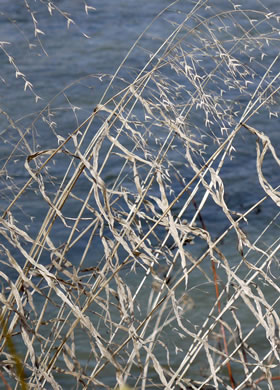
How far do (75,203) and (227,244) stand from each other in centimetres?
86

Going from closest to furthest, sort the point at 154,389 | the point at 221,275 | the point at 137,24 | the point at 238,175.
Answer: the point at 154,389 → the point at 221,275 → the point at 238,175 → the point at 137,24

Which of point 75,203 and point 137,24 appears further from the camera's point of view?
point 137,24

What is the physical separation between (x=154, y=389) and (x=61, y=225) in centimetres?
132

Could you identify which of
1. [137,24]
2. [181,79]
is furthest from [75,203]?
[137,24]

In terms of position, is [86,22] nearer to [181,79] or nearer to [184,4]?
[184,4]

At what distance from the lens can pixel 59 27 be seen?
223 inches

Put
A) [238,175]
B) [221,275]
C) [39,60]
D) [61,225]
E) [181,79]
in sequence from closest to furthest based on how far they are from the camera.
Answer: [221,275]
[61,225]
[238,175]
[181,79]
[39,60]

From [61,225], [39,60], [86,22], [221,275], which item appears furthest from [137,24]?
[221,275]

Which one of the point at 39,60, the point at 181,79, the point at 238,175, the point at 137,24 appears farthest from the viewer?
the point at 137,24

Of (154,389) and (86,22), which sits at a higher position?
(154,389)

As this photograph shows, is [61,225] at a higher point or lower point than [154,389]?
lower

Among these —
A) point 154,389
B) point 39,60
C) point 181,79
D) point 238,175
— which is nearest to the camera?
point 154,389

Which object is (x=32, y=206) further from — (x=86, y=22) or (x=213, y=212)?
(x=86, y=22)

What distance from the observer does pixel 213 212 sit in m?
3.71
